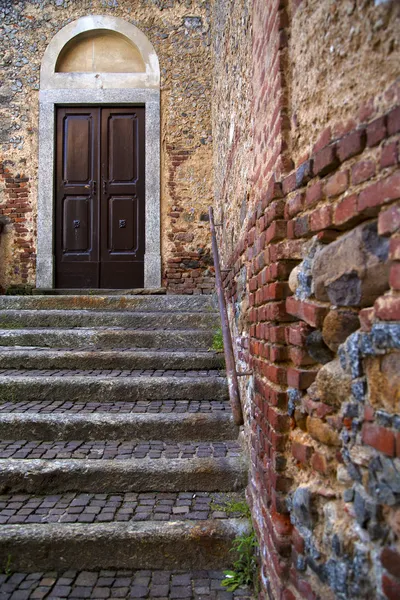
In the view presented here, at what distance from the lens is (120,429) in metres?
2.89

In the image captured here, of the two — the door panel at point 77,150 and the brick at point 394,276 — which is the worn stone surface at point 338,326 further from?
the door panel at point 77,150

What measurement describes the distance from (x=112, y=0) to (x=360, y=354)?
22.1 feet

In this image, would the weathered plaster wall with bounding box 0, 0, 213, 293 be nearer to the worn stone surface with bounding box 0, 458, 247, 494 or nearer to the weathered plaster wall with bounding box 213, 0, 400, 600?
the worn stone surface with bounding box 0, 458, 247, 494

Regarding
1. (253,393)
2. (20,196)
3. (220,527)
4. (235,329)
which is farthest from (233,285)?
(20,196)

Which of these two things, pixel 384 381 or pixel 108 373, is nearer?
pixel 384 381

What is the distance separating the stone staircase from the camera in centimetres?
216

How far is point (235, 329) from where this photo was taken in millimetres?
3139

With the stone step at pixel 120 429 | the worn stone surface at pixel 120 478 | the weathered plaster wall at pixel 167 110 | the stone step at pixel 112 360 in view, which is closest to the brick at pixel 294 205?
the worn stone surface at pixel 120 478

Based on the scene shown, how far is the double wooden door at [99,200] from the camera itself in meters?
6.38

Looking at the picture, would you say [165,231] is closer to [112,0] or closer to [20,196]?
[20,196]

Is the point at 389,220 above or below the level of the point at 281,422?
above

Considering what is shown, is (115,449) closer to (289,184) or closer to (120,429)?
(120,429)

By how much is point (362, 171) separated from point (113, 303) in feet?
12.7

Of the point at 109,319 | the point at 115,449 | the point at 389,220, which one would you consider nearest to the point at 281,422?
the point at 389,220
